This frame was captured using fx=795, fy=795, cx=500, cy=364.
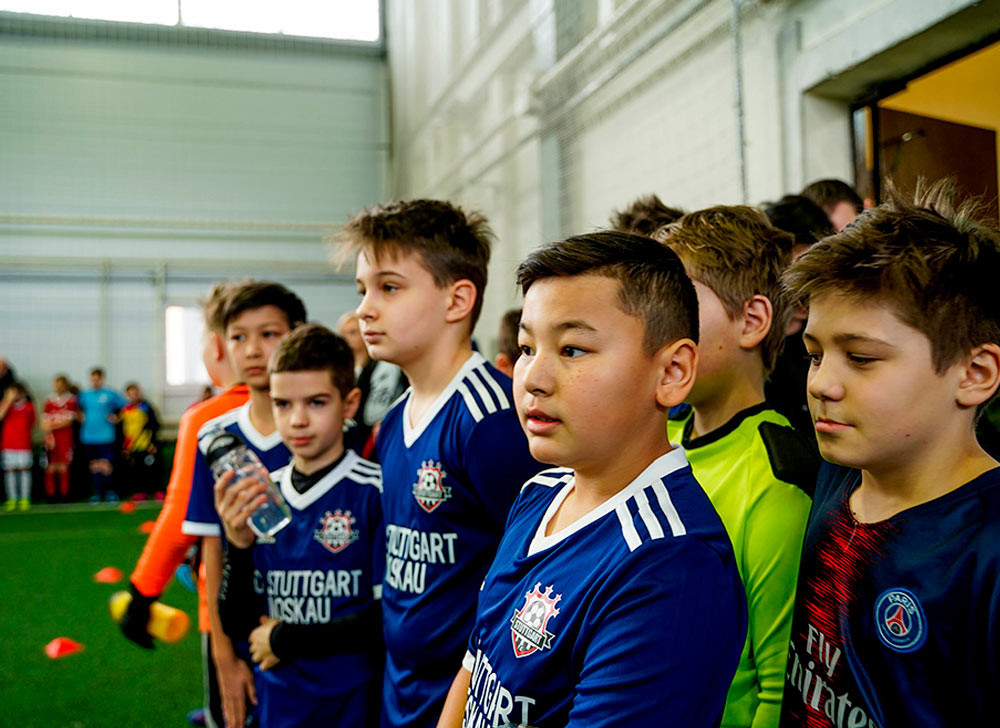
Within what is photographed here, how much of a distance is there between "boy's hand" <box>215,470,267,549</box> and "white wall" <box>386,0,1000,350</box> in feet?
8.82

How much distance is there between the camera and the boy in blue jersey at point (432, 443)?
1.63 metres

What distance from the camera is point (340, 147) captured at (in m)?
12.4

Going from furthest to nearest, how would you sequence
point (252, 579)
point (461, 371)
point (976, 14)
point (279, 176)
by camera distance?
point (279, 176) → point (976, 14) → point (252, 579) → point (461, 371)

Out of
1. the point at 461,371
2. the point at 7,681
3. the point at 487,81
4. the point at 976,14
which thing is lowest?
the point at 7,681

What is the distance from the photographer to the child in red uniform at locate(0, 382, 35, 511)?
32.4 feet

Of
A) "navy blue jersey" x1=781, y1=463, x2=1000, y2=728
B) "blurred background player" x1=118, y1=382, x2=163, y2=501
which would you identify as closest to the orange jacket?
"navy blue jersey" x1=781, y1=463, x2=1000, y2=728

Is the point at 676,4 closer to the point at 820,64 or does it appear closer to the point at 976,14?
the point at 820,64

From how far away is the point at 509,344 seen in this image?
8.80 ft

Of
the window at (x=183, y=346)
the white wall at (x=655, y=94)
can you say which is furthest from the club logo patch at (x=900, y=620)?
the window at (x=183, y=346)

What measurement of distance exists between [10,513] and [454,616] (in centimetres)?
984

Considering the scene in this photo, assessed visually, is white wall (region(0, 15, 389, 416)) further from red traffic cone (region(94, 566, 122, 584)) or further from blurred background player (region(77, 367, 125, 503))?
red traffic cone (region(94, 566, 122, 584))

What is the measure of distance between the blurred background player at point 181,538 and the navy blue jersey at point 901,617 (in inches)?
69.4

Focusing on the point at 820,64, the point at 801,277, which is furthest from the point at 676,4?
the point at 801,277

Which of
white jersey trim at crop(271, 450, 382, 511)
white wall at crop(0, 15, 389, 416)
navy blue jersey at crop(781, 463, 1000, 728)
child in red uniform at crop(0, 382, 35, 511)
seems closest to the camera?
navy blue jersey at crop(781, 463, 1000, 728)
